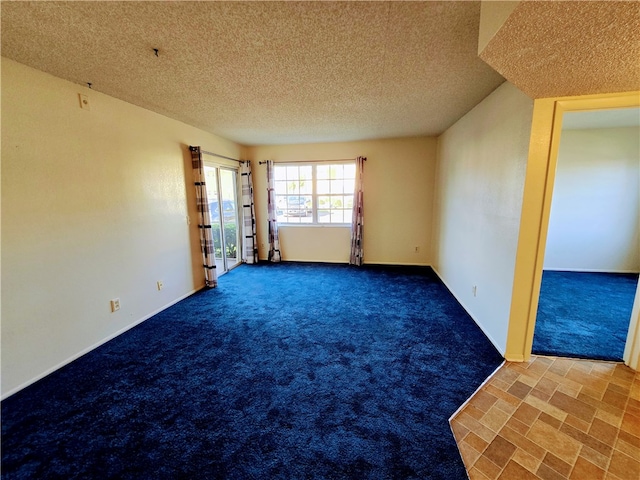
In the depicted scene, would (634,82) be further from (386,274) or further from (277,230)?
(277,230)

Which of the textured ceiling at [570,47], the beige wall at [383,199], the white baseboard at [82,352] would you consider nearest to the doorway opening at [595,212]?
the beige wall at [383,199]

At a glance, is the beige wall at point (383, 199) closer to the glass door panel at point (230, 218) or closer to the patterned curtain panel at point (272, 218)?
the patterned curtain panel at point (272, 218)

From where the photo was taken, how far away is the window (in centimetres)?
504

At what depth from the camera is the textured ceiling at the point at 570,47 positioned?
3.35ft

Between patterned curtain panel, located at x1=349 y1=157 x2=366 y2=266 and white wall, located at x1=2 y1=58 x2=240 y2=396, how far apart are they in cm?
296

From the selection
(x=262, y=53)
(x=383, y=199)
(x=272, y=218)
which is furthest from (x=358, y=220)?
(x=262, y=53)

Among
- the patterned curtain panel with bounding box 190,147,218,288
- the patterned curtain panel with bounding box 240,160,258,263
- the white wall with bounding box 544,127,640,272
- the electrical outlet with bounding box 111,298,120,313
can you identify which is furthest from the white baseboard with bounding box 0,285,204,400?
the white wall with bounding box 544,127,640,272

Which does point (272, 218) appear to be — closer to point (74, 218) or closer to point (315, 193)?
point (315, 193)

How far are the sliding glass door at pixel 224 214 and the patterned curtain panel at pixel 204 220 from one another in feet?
1.33

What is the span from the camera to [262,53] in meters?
1.78

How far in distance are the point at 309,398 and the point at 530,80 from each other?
2.50m

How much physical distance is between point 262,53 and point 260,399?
7.86 ft

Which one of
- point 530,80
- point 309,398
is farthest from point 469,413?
point 530,80

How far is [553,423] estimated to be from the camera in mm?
1585
